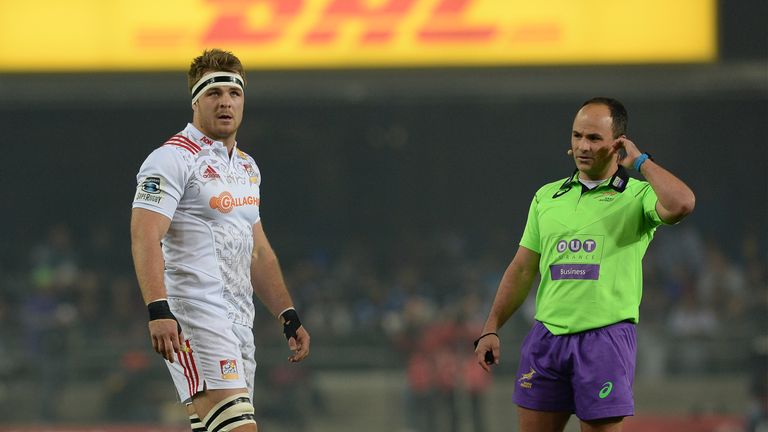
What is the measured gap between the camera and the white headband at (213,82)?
13.1ft

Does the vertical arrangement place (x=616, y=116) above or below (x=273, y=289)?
above

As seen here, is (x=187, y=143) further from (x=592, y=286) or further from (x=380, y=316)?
(x=380, y=316)

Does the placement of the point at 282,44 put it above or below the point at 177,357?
above

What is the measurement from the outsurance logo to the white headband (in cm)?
121

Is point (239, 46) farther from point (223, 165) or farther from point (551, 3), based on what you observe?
point (223, 165)

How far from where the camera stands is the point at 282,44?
385 inches

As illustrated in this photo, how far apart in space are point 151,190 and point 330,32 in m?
6.12

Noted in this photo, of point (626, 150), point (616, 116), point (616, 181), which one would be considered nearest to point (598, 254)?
point (616, 181)

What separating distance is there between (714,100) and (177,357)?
1291cm

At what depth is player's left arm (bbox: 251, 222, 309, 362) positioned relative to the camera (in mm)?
4293

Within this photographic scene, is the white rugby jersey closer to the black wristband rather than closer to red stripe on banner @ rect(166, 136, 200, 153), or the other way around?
red stripe on banner @ rect(166, 136, 200, 153)

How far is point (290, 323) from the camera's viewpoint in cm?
431

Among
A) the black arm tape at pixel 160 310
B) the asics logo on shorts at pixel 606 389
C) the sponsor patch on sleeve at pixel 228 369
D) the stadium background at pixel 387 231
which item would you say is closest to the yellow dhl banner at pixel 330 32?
the stadium background at pixel 387 231

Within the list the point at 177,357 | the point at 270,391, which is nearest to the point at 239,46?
the point at 270,391
